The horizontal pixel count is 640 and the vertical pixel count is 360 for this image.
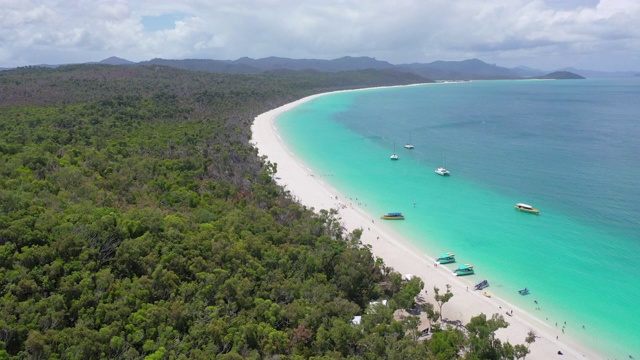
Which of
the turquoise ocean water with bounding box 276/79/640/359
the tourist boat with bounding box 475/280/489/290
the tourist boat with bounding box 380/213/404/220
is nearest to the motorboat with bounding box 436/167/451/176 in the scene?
the turquoise ocean water with bounding box 276/79/640/359

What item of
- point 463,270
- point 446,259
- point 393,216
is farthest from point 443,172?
point 463,270

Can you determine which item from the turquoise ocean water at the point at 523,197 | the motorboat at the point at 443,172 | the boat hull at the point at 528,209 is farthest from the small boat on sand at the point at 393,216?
the motorboat at the point at 443,172

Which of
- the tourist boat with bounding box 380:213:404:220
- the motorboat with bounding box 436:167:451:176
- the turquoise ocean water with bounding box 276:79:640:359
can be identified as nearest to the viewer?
the turquoise ocean water with bounding box 276:79:640:359

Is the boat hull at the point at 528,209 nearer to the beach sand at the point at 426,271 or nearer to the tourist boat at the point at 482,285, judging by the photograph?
the beach sand at the point at 426,271

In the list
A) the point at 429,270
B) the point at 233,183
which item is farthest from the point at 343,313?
the point at 233,183

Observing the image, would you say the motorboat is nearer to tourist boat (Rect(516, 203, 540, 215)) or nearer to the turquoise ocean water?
the turquoise ocean water

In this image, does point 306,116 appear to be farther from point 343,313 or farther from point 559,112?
point 343,313
